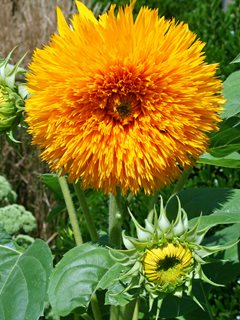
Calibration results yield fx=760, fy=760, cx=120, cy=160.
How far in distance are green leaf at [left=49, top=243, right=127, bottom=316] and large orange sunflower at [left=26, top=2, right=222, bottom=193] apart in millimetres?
155

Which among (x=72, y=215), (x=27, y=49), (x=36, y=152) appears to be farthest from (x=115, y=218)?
(x=27, y=49)

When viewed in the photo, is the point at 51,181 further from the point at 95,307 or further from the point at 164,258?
the point at 164,258

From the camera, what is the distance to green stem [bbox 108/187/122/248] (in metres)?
1.12

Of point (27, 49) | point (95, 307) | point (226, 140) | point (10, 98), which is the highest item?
point (27, 49)

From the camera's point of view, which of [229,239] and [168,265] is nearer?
[168,265]

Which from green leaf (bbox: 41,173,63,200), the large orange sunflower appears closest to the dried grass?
green leaf (bbox: 41,173,63,200)

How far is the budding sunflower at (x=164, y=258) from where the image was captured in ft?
3.12

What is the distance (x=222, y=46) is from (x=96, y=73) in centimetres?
174

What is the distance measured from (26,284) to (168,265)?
0.28m

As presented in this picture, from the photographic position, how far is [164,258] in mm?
940

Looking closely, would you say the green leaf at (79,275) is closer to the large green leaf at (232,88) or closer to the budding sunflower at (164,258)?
the budding sunflower at (164,258)

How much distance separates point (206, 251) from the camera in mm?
966

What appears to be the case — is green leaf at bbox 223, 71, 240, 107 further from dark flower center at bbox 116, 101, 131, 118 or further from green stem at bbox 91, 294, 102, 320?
green stem at bbox 91, 294, 102, 320

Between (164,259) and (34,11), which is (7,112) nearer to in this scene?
(164,259)
